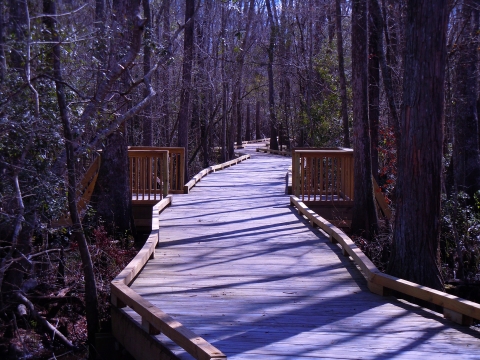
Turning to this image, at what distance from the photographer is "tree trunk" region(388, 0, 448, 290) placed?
6602 mm

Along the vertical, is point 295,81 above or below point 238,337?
above

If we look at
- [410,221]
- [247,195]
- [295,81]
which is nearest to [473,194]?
[247,195]

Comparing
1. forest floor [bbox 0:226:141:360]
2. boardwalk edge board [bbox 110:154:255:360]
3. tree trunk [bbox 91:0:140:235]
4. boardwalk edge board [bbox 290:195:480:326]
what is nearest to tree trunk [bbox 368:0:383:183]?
tree trunk [bbox 91:0:140:235]

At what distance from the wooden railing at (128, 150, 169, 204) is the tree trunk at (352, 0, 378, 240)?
147 inches

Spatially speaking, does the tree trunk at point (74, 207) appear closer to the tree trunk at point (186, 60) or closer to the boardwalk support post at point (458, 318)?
the boardwalk support post at point (458, 318)

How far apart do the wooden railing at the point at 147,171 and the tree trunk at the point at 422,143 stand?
591 centimetres

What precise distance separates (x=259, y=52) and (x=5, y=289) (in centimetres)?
2998

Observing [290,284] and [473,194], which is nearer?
[290,284]

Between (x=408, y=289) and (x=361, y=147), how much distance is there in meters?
5.76

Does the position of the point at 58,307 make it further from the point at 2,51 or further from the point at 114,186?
the point at 114,186

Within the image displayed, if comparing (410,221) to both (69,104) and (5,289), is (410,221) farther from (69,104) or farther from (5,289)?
(5,289)

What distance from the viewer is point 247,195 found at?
13.4 metres

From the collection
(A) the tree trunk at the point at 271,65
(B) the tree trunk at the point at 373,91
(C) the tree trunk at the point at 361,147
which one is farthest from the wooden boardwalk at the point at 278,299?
(A) the tree trunk at the point at 271,65

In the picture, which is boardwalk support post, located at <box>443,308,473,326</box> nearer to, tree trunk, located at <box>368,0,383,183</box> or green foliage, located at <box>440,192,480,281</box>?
green foliage, located at <box>440,192,480,281</box>
